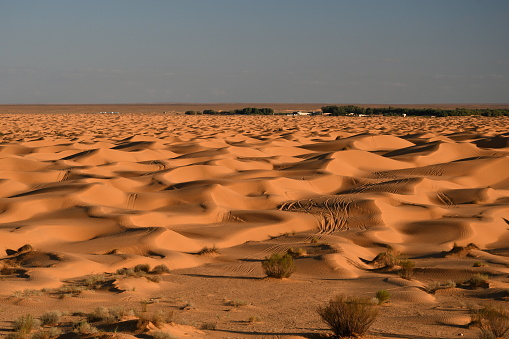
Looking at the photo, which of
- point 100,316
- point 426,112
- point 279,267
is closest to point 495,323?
point 279,267

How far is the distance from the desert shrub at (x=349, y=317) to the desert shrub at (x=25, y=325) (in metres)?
3.18

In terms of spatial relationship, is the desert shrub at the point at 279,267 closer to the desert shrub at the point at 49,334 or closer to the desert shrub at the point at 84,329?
the desert shrub at the point at 84,329

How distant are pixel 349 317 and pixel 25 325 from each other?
3447 millimetres

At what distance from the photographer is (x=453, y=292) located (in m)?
10.7

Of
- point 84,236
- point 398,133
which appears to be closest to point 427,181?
point 84,236

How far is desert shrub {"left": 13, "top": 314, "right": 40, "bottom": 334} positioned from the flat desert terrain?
0.89 feet

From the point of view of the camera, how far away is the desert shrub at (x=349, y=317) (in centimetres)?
780

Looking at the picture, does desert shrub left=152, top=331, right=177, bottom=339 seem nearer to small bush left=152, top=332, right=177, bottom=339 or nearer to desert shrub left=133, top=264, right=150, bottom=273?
small bush left=152, top=332, right=177, bottom=339

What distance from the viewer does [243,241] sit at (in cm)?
1614

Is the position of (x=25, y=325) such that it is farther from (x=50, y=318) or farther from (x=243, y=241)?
(x=243, y=241)

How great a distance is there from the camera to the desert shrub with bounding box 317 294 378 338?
7801 mm

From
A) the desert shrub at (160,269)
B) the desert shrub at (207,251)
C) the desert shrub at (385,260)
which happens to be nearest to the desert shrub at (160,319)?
the desert shrub at (160,269)

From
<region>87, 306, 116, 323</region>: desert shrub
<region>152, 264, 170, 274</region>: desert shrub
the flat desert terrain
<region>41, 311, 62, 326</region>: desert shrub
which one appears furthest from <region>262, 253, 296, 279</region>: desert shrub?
<region>41, 311, 62, 326</region>: desert shrub

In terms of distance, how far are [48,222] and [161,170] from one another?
32.4 feet
